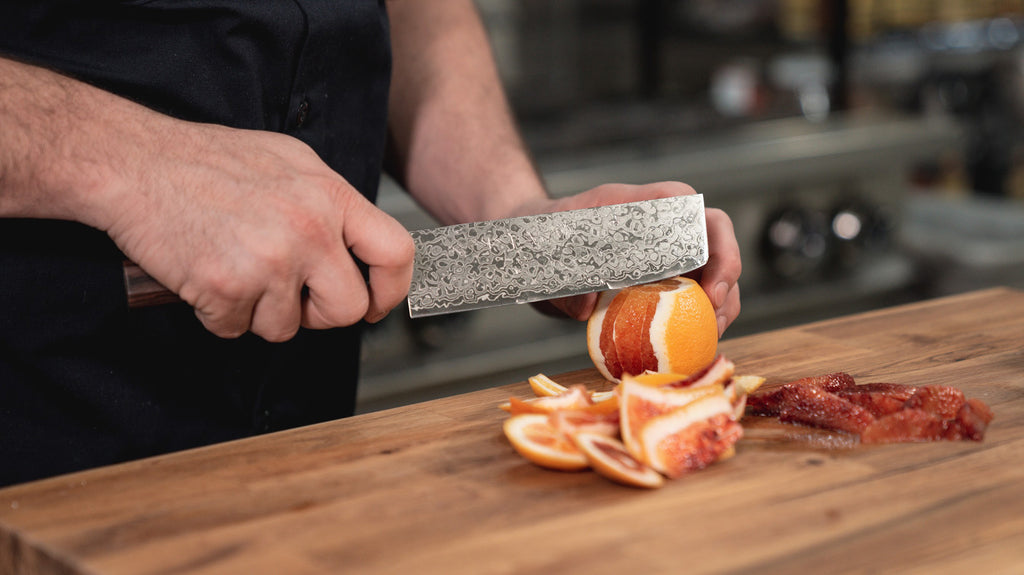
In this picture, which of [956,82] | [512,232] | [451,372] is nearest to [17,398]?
[512,232]

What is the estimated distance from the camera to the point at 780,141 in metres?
3.00

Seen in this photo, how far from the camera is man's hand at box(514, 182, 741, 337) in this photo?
1399mm

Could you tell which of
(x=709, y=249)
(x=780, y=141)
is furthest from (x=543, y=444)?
(x=780, y=141)

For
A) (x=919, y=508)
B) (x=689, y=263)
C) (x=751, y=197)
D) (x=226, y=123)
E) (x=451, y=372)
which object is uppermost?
(x=226, y=123)

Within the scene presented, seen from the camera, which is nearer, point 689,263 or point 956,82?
point 689,263

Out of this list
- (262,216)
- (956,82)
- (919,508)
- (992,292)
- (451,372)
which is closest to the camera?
(919,508)

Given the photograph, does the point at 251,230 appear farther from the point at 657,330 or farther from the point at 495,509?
the point at 657,330

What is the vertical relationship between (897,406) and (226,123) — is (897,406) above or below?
below

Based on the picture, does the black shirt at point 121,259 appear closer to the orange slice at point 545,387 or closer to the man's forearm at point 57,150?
the man's forearm at point 57,150

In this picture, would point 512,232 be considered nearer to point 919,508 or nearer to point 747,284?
point 919,508

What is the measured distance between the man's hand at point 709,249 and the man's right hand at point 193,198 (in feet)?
1.21

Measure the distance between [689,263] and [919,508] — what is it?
471 millimetres

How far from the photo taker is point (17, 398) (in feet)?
4.32

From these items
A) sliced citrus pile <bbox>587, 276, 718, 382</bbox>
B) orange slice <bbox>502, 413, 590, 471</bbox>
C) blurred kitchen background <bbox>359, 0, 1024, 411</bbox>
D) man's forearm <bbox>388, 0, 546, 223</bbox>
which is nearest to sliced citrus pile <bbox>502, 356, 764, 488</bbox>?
orange slice <bbox>502, 413, 590, 471</bbox>
